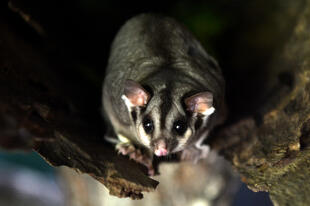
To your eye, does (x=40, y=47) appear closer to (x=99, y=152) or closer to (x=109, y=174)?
(x=99, y=152)

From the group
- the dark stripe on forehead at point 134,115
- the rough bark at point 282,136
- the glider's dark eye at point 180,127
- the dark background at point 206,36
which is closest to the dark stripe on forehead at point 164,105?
the glider's dark eye at point 180,127

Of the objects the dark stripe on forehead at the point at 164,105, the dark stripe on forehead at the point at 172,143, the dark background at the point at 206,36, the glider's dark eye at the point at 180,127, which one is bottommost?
the dark stripe on forehead at the point at 172,143

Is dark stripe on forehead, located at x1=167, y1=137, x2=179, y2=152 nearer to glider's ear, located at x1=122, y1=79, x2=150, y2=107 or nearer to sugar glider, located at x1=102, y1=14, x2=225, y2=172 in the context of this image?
sugar glider, located at x1=102, y1=14, x2=225, y2=172

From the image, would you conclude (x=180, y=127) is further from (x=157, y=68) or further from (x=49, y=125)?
(x=49, y=125)

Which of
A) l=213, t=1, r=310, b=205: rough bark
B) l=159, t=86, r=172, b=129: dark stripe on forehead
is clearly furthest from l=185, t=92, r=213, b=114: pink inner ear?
l=213, t=1, r=310, b=205: rough bark

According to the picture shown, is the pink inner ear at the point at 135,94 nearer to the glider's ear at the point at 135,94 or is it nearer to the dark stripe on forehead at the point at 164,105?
the glider's ear at the point at 135,94

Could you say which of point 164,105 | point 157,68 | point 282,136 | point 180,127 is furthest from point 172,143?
point 282,136

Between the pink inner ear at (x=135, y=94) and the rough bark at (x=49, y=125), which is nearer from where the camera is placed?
the rough bark at (x=49, y=125)

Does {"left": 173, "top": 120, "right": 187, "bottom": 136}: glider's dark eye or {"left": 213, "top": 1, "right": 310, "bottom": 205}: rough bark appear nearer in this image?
{"left": 213, "top": 1, "right": 310, "bottom": 205}: rough bark

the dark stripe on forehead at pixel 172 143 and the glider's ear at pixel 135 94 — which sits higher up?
the glider's ear at pixel 135 94

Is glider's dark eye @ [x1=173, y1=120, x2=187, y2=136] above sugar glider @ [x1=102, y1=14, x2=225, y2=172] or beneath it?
beneath
